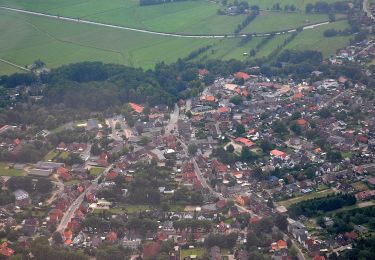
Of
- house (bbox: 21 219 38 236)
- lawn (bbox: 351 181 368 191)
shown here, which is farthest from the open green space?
lawn (bbox: 351 181 368 191)

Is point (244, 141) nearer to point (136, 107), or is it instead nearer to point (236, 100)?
point (236, 100)

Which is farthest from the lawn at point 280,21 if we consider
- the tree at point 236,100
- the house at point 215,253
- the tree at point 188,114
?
the house at point 215,253

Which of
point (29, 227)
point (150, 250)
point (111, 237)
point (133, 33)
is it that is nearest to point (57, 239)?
point (29, 227)

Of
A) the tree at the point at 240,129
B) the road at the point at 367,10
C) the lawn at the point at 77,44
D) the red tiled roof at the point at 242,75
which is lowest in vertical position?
the tree at the point at 240,129

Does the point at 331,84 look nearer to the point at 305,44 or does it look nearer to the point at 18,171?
the point at 305,44

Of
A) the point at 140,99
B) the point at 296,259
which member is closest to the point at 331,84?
the point at 140,99

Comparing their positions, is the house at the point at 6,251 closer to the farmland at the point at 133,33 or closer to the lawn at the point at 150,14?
the farmland at the point at 133,33
